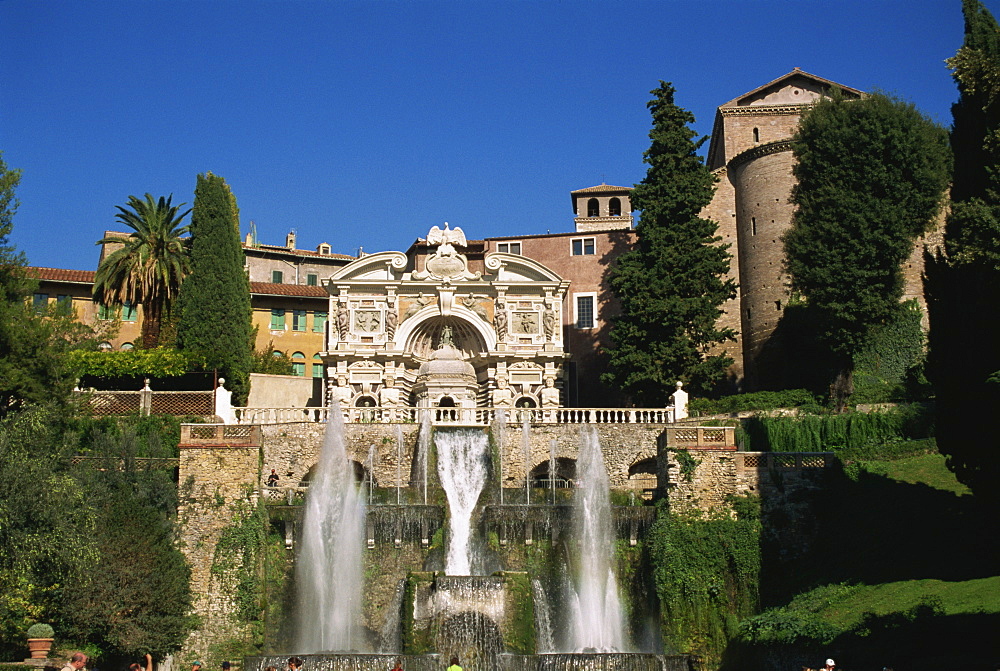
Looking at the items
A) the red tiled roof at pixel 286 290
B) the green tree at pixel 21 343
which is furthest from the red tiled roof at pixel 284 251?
the green tree at pixel 21 343

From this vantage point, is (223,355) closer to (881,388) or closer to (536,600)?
(536,600)

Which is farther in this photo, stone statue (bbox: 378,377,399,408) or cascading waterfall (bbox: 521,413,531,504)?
stone statue (bbox: 378,377,399,408)

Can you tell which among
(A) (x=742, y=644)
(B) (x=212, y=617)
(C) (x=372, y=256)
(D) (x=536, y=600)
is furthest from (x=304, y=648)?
(C) (x=372, y=256)

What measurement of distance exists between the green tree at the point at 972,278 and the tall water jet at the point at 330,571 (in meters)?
16.1

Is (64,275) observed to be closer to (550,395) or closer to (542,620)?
(550,395)

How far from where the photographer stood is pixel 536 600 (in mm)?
33000

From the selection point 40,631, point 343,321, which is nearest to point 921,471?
point 40,631

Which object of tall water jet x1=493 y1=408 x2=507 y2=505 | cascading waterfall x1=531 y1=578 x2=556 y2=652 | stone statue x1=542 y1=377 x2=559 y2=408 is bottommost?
cascading waterfall x1=531 y1=578 x2=556 y2=652

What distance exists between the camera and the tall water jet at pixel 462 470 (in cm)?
3691

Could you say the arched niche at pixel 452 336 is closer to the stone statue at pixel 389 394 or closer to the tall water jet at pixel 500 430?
the stone statue at pixel 389 394

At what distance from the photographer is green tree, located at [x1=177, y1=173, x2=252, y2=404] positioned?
46344 mm

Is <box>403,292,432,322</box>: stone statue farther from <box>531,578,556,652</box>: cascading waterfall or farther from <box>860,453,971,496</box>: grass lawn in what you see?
<box>860,453,971,496</box>: grass lawn

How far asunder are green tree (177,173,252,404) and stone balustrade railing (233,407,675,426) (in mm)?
5023

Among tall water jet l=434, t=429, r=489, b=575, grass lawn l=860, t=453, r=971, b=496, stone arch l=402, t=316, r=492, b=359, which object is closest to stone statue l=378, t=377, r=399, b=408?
stone arch l=402, t=316, r=492, b=359
